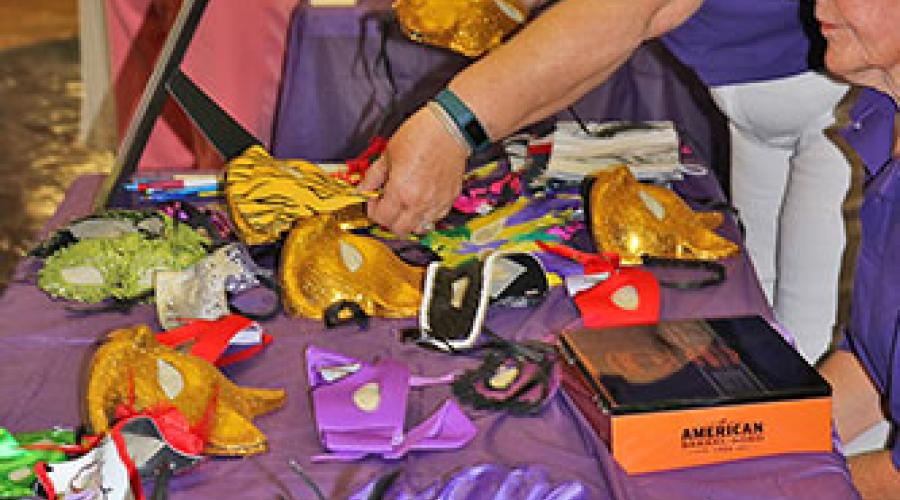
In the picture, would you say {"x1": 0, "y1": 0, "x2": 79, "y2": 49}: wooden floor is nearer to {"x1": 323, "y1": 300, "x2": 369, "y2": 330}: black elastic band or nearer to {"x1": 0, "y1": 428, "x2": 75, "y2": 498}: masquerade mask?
{"x1": 323, "y1": 300, "x2": 369, "y2": 330}: black elastic band

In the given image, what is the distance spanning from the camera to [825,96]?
1.93 metres

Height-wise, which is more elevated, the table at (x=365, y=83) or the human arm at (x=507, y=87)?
the human arm at (x=507, y=87)

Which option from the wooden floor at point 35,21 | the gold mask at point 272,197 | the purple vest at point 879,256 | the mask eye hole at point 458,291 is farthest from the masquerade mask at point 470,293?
the wooden floor at point 35,21

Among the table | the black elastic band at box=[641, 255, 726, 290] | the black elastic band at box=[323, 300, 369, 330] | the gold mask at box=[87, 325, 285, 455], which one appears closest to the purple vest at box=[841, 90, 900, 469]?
the black elastic band at box=[641, 255, 726, 290]

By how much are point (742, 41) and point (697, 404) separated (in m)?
0.94

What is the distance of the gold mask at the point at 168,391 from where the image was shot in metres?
1.12

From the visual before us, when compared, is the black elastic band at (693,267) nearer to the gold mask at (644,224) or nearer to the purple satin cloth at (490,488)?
the gold mask at (644,224)

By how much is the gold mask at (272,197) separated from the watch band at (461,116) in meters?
0.16

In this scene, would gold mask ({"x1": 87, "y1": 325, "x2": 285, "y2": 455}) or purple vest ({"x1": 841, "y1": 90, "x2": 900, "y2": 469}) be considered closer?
gold mask ({"x1": 87, "y1": 325, "x2": 285, "y2": 455})

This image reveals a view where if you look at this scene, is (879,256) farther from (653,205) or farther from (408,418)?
(408,418)

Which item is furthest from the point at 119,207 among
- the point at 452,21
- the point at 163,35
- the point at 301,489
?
the point at 163,35

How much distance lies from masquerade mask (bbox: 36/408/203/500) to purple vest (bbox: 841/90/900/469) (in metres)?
0.68

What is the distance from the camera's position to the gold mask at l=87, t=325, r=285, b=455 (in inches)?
44.1

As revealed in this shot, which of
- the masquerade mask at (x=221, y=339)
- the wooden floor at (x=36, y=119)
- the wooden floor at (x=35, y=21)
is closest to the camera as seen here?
the masquerade mask at (x=221, y=339)
